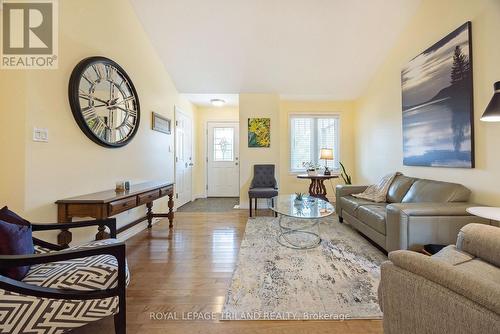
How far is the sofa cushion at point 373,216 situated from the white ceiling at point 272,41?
2.65 m

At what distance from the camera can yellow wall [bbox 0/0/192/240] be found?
1805mm

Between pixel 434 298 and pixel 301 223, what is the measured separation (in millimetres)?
2797

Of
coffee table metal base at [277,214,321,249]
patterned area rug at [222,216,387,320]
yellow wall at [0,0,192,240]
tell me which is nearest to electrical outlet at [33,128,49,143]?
yellow wall at [0,0,192,240]

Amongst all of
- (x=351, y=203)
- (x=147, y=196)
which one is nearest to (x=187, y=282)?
(x=147, y=196)

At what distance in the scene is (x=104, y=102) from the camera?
8.55ft

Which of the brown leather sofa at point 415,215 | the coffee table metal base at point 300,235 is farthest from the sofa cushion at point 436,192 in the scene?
the coffee table metal base at point 300,235

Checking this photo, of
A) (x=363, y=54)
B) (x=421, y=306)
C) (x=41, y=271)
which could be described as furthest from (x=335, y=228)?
(x=41, y=271)

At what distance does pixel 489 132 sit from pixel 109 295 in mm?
3352

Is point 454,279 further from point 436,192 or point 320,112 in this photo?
point 320,112

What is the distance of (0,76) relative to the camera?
179 centimetres

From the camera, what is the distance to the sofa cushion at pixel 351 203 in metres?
3.05

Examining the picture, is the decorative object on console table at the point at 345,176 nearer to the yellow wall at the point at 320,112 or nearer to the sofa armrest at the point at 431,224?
the yellow wall at the point at 320,112

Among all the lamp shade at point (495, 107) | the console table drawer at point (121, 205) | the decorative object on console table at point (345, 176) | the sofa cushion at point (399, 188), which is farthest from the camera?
the decorative object on console table at point (345, 176)

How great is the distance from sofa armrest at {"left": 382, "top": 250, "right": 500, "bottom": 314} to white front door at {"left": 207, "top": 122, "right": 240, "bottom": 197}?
17.9ft
